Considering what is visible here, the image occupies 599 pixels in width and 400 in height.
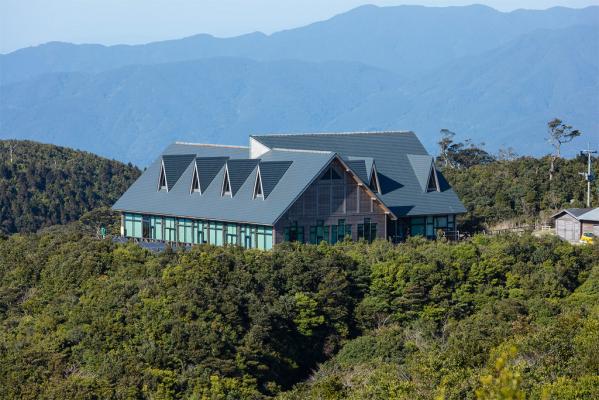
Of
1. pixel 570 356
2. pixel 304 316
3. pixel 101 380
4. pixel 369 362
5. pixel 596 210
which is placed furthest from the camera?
pixel 596 210

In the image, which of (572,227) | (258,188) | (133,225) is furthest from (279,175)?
(572,227)

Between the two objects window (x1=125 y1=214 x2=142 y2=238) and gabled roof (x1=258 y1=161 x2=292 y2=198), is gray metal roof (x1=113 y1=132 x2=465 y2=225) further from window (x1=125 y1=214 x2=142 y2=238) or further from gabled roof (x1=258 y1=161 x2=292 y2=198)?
window (x1=125 y1=214 x2=142 y2=238)

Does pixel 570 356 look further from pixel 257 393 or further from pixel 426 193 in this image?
pixel 426 193

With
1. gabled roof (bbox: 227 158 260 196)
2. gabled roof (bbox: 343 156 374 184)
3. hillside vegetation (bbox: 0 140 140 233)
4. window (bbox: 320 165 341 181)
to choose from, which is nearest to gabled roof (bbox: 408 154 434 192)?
gabled roof (bbox: 343 156 374 184)

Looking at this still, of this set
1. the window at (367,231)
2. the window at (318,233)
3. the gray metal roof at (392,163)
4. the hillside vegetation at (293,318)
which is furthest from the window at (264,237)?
the gray metal roof at (392,163)

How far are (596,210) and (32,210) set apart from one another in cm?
3466

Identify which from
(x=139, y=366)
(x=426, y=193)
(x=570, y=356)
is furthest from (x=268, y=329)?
(x=426, y=193)

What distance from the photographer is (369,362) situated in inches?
1355

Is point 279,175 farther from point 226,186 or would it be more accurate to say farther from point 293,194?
point 226,186

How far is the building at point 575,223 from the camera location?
156 ft

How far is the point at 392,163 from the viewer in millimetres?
48875

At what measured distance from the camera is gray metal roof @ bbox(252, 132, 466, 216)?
47.1 m

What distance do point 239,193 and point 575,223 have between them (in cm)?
1308

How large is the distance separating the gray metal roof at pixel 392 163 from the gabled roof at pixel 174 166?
2.96 meters
